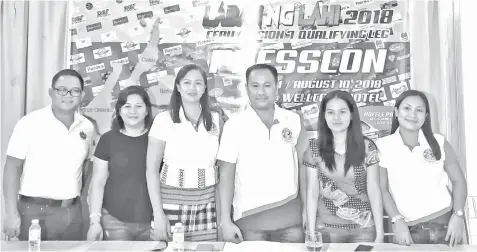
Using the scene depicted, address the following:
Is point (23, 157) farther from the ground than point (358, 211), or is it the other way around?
point (23, 157)

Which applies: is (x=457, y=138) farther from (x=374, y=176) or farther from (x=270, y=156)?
(x=270, y=156)

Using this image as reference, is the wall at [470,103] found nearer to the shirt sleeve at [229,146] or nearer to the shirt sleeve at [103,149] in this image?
the shirt sleeve at [229,146]

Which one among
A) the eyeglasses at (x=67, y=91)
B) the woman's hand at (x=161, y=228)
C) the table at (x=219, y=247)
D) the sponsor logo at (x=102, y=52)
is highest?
the sponsor logo at (x=102, y=52)

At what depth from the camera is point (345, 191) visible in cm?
291

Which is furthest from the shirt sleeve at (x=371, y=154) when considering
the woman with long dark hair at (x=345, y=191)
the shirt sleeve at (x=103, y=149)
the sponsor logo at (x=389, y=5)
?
the shirt sleeve at (x=103, y=149)

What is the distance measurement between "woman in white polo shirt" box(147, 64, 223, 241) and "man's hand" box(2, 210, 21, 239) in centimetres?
92

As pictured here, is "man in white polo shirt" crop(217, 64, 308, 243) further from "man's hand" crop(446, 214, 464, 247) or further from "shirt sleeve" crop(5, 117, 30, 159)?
"shirt sleeve" crop(5, 117, 30, 159)

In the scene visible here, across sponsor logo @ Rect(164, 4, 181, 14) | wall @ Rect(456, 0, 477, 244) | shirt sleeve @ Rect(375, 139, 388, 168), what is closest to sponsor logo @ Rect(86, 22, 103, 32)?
sponsor logo @ Rect(164, 4, 181, 14)

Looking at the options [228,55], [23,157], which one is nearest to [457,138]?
[228,55]

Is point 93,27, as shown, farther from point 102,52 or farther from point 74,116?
point 74,116

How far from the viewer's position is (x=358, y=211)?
115 inches

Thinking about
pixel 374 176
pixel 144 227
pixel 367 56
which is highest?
pixel 367 56

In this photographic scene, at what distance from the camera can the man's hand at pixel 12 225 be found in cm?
299

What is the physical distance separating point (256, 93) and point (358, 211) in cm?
104
